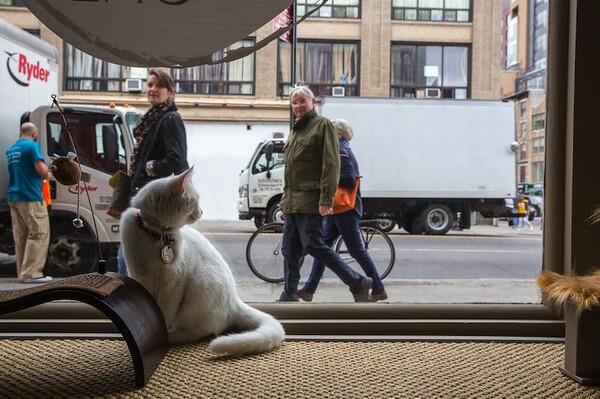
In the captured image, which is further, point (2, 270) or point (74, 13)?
point (2, 270)

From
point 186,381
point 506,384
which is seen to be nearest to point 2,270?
point 186,381

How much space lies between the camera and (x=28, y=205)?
9.08ft

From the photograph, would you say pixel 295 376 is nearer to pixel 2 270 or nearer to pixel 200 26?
pixel 200 26

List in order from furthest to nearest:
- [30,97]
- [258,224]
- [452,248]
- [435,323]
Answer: [452,248]
[258,224]
[30,97]
[435,323]

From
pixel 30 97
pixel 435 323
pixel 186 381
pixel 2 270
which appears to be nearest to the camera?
pixel 186 381

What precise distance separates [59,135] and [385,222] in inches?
84.4

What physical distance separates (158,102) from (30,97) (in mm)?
1274

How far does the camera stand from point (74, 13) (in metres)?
1.46

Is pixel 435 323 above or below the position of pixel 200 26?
below

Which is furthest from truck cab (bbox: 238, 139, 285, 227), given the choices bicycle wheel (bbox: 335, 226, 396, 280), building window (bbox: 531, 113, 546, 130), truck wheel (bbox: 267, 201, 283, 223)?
building window (bbox: 531, 113, 546, 130)

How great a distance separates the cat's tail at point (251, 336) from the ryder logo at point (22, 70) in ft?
4.87

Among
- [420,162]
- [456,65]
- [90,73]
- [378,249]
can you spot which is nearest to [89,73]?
[90,73]

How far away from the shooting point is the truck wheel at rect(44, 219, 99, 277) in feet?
8.76

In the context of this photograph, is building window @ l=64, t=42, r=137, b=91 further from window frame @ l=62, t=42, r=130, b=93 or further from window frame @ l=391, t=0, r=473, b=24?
window frame @ l=391, t=0, r=473, b=24
